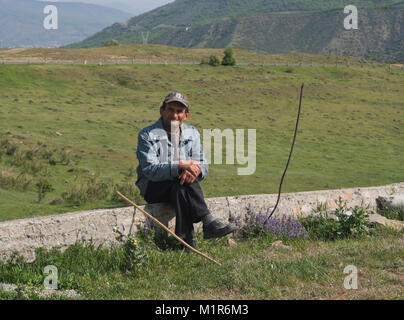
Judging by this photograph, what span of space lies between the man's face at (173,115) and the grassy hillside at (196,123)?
674 centimetres

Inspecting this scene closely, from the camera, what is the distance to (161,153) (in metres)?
6.54

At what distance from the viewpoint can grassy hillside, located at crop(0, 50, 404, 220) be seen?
1862cm

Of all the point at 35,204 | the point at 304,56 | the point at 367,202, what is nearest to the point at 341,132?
the point at 35,204

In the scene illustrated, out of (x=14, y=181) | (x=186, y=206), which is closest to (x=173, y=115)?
(x=186, y=206)

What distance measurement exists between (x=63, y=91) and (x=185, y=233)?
33.9 meters

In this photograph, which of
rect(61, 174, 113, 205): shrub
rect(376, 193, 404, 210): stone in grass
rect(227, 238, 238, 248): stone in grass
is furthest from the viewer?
rect(61, 174, 113, 205): shrub

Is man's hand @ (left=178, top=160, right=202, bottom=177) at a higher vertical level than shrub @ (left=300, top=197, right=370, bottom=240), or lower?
higher

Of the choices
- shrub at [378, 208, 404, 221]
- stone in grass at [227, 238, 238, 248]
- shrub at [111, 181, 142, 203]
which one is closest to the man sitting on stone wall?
stone in grass at [227, 238, 238, 248]

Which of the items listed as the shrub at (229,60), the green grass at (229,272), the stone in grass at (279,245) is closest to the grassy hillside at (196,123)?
the shrub at (229,60)

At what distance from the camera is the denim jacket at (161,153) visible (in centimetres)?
618

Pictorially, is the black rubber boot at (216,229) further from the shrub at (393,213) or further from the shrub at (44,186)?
the shrub at (44,186)

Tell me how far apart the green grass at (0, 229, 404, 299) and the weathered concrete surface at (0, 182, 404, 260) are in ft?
0.47

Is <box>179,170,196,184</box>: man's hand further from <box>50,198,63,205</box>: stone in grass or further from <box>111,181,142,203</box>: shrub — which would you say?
<box>111,181,142,203</box>: shrub
